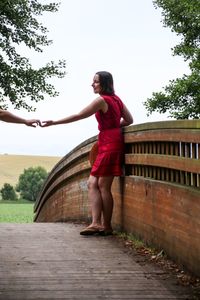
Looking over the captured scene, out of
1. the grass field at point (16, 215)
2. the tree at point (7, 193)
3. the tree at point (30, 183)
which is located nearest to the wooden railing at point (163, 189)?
the grass field at point (16, 215)

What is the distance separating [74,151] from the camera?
426 inches

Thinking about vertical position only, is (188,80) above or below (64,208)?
above

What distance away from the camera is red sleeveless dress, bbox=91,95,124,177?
6488mm

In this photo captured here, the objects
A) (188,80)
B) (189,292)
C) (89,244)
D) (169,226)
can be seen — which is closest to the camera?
(189,292)

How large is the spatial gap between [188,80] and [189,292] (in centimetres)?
1611

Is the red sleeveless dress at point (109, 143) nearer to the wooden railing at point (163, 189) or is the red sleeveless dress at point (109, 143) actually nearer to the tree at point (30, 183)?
the wooden railing at point (163, 189)

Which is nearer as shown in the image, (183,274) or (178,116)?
(183,274)

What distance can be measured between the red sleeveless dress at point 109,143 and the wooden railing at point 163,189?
142 mm

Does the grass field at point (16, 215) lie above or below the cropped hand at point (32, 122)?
below

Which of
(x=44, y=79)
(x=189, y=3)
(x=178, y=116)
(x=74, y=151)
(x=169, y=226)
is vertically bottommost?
(x=169, y=226)

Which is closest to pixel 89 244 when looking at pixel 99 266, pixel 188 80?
pixel 99 266

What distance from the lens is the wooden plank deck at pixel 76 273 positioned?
159 inches

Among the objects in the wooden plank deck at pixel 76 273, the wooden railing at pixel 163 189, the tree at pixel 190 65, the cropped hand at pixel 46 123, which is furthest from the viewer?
the tree at pixel 190 65

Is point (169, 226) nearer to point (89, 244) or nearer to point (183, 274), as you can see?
point (183, 274)
